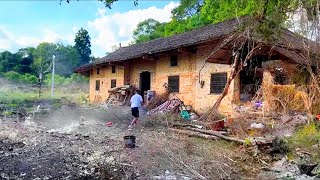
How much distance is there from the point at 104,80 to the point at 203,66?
49.2 feet

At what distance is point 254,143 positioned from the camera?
28.2ft

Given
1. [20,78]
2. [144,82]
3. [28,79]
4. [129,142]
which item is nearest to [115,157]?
[129,142]

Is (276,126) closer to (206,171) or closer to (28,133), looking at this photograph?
(206,171)

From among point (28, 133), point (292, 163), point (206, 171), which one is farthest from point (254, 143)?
point (28, 133)

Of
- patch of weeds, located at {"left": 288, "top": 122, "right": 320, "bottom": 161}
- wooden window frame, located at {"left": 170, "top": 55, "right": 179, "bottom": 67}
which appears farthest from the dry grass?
wooden window frame, located at {"left": 170, "top": 55, "right": 179, "bottom": 67}

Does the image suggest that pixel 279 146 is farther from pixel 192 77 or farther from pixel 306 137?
pixel 192 77

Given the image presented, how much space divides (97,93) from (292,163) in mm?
22363

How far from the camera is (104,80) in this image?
88.4 ft

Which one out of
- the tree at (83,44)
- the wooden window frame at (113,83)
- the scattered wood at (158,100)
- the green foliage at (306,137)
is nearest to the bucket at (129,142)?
the green foliage at (306,137)

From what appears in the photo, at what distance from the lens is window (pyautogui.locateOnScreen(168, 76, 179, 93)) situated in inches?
751

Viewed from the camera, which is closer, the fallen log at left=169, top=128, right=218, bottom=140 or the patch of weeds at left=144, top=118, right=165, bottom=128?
the fallen log at left=169, top=128, right=218, bottom=140

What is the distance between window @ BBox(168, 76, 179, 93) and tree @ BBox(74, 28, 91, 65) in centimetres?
5561

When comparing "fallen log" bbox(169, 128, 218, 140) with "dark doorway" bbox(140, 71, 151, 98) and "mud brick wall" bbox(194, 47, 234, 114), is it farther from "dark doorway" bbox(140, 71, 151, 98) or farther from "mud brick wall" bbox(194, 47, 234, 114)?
"dark doorway" bbox(140, 71, 151, 98)

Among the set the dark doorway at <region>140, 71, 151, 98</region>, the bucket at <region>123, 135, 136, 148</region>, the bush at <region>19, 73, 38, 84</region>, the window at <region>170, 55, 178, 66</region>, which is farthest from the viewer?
the bush at <region>19, 73, 38, 84</region>
